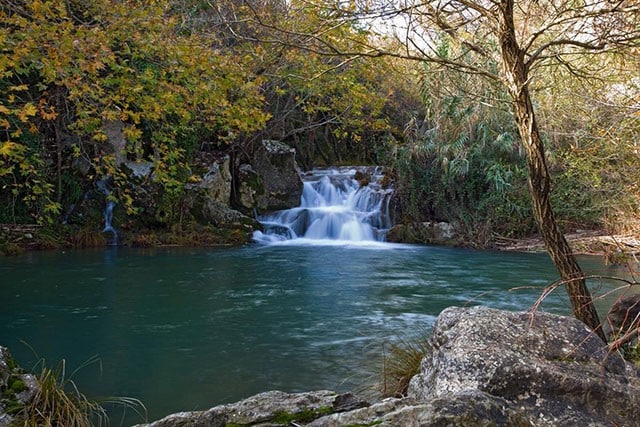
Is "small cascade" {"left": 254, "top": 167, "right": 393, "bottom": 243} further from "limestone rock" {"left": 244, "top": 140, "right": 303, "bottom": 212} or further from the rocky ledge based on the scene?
the rocky ledge

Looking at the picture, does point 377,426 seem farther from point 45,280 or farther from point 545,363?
point 45,280

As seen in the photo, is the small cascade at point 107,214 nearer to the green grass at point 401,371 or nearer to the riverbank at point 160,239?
the riverbank at point 160,239

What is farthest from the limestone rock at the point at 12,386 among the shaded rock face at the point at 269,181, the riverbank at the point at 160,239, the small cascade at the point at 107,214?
the shaded rock face at the point at 269,181

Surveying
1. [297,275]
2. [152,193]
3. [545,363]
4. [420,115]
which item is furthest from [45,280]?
[420,115]

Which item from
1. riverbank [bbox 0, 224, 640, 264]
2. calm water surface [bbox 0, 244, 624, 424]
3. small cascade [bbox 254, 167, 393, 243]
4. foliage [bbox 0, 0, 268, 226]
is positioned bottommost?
calm water surface [bbox 0, 244, 624, 424]

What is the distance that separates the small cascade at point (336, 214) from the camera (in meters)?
17.6

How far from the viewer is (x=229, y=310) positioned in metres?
8.20

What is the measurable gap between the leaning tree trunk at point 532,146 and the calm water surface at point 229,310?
60 cm

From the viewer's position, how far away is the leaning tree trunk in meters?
3.82

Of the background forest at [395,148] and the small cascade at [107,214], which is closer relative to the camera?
the background forest at [395,148]

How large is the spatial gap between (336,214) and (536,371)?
50.1ft

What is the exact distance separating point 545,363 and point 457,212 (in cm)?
1449

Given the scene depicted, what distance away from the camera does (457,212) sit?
1716 centimetres

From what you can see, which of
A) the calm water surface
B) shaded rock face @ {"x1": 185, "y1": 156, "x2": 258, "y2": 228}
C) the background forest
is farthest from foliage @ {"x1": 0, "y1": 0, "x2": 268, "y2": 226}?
shaded rock face @ {"x1": 185, "y1": 156, "x2": 258, "y2": 228}
